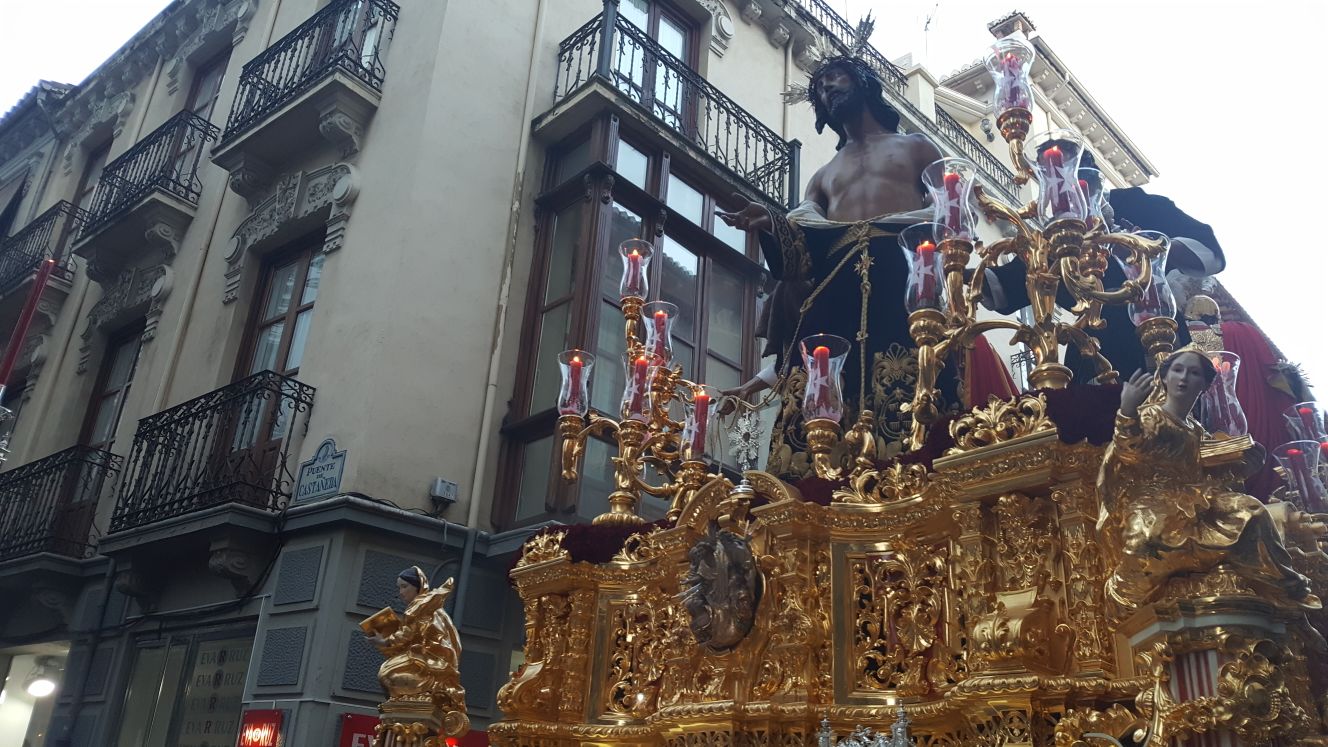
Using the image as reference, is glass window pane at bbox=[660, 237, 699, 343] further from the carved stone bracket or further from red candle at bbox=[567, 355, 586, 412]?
red candle at bbox=[567, 355, 586, 412]

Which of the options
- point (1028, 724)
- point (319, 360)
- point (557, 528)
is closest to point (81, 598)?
point (319, 360)

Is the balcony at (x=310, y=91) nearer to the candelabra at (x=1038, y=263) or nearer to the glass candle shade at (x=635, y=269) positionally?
the glass candle shade at (x=635, y=269)

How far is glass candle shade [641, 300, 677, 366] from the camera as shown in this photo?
512cm

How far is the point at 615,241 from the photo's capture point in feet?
30.6

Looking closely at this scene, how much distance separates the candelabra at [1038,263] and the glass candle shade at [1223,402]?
→ 0.19 meters

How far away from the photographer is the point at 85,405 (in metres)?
12.2

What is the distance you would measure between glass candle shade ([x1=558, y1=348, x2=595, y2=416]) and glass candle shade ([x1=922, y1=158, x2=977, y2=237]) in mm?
1974

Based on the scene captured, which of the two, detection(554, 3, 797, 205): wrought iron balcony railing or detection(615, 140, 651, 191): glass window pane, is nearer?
detection(615, 140, 651, 191): glass window pane

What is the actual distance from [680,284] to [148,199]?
250 inches

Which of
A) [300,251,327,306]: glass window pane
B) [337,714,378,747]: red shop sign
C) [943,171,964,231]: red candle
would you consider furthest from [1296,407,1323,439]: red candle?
[300,251,327,306]: glass window pane

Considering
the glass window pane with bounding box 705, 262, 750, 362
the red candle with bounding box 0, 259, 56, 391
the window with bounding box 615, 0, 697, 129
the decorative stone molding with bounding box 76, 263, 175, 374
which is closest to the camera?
the red candle with bounding box 0, 259, 56, 391

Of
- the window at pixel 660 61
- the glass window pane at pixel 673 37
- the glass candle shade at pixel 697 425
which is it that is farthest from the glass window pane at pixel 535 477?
the glass window pane at pixel 673 37

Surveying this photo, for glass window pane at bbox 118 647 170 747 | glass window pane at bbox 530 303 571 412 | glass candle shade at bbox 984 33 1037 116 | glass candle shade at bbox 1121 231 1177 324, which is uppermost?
glass window pane at bbox 530 303 571 412

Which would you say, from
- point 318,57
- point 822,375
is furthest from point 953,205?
point 318,57
